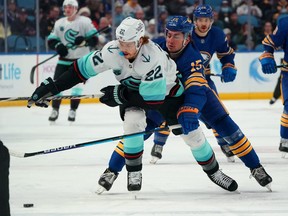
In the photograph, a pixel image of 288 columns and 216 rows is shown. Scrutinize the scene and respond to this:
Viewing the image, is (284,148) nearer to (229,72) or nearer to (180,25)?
(229,72)

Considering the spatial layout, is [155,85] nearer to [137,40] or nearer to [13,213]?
[137,40]

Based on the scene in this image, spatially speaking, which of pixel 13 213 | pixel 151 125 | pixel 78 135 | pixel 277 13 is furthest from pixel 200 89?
pixel 277 13

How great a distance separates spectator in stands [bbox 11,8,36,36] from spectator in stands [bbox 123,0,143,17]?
1347mm

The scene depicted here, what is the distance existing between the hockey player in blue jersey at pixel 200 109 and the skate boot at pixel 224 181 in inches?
5.8

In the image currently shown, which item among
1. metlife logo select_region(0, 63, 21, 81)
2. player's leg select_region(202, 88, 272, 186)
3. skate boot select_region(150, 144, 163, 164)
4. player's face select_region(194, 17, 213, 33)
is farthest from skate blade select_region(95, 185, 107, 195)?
metlife logo select_region(0, 63, 21, 81)

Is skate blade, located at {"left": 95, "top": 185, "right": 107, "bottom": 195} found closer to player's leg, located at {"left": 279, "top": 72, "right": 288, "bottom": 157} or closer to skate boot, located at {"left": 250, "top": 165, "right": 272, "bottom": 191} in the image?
skate boot, located at {"left": 250, "top": 165, "right": 272, "bottom": 191}

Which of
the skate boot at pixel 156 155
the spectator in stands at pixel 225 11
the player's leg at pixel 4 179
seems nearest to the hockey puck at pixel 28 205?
the player's leg at pixel 4 179

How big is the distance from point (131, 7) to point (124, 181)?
705 cm

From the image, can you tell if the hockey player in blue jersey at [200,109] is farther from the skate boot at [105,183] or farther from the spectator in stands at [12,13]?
the spectator in stands at [12,13]

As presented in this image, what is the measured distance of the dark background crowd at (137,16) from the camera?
11836mm

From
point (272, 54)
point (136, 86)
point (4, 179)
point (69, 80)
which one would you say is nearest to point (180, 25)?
point (136, 86)

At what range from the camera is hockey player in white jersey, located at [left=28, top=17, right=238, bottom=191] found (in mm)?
4453

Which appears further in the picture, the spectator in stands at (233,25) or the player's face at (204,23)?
the spectator in stands at (233,25)

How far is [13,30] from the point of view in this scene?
11.8 meters
